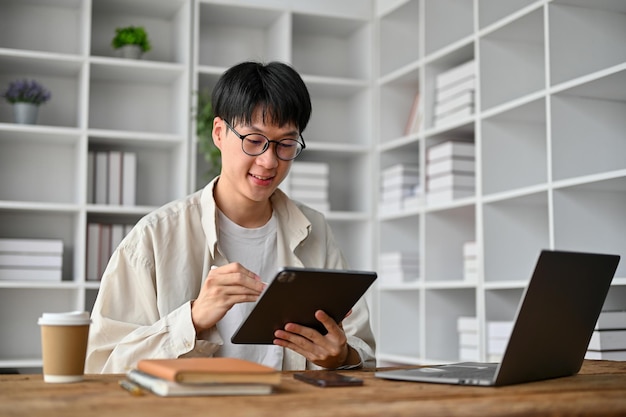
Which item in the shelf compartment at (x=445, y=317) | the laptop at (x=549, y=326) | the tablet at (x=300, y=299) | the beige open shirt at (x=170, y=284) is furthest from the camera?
the shelf compartment at (x=445, y=317)

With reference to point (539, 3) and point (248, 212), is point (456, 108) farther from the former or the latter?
point (248, 212)

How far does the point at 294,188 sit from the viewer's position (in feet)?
13.8

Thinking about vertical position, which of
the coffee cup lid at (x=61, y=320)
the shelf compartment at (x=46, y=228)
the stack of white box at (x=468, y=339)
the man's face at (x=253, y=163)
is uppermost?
the man's face at (x=253, y=163)

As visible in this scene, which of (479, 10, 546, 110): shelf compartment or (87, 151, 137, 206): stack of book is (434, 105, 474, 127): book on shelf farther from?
(87, 151, 137, 206): stack of book

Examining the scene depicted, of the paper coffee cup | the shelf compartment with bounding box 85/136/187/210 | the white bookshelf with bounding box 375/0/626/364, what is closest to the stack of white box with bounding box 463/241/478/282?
the white bookshelf with bounding box 375/0/626/364

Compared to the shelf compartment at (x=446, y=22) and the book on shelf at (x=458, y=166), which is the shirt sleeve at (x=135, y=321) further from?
the shelf compartment at (x=446, y=22)

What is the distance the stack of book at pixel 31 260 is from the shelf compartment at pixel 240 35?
1.28m

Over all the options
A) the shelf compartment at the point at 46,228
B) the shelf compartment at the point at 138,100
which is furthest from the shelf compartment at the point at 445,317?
the shelf compartment at the point at 46,228

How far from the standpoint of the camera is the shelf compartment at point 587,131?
3.02m

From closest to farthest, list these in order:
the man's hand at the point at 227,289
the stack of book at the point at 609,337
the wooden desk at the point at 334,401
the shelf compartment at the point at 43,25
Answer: the wooden desk at the point at 334,401 < the man's hand at the point at 227,289 < the stack of book at the point at 609,337 < the shelf compartment at the point at 43,25

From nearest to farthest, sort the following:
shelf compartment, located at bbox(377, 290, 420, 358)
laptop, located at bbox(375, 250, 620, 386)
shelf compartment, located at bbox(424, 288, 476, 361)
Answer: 1. laptop, located at bbox(375, 250, 620, 386)
2. shelf compartment, located at bbox(424, 288, 476, 361)
3. shelf compartment, located at bbox(377, 290, 420, 358)

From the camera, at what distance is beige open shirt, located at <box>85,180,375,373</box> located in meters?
1.75

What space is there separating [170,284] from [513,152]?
1987 millimetres

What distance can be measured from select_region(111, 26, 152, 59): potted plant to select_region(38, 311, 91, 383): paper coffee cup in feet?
9.54
